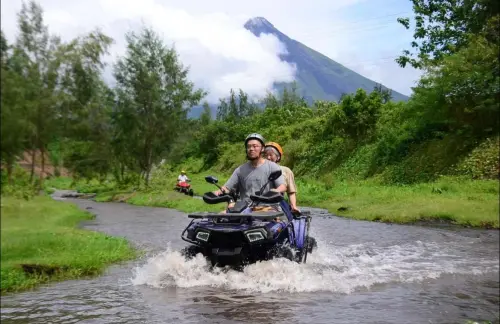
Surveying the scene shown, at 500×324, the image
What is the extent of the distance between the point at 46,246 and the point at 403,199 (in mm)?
6670

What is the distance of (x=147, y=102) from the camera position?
3.55 m

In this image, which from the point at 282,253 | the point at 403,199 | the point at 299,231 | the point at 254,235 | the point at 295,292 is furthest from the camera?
the point at 403,199

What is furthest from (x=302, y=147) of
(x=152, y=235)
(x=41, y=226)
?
(x=152, y=235)

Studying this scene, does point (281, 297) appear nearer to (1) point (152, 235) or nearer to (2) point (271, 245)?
(2) point (271, 245)

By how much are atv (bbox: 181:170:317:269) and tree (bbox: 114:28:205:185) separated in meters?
1.65

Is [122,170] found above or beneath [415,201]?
above

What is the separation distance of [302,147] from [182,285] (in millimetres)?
2838

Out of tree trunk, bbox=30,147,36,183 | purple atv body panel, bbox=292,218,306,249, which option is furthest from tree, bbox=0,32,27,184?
purple atv body panel, bbox=292,218,306,249

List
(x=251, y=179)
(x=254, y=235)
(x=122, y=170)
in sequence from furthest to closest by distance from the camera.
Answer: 1. (x=251, y=179)
2. (x=254, y=235)
3. (x=122, y=170)

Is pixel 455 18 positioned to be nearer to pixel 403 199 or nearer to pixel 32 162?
pixel 403 199

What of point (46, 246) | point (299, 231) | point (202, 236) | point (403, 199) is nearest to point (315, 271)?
point (299, 231)

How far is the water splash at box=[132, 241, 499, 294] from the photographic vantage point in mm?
5977

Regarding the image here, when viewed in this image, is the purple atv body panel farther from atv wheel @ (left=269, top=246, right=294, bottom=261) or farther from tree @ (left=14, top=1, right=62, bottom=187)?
tree @ (left=14, top=1, right=62, bottom=187)

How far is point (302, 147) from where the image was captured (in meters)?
7.57
